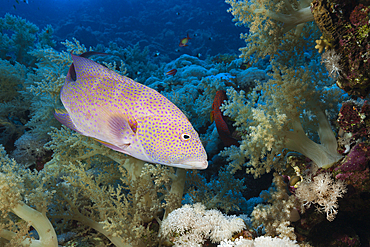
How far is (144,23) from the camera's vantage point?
30.9 meters

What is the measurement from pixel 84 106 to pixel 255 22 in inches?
101

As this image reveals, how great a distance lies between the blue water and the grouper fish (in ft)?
78.9

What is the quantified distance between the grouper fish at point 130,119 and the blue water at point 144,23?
78.9ft

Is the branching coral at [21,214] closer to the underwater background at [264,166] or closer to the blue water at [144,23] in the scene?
the underwater background at [264,166]

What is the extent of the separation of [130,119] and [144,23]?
34.4 m

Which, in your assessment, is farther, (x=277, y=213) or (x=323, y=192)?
(x=277, y=213)

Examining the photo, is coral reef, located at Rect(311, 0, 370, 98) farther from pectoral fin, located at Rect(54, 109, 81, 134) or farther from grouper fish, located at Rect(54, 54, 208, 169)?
pectoral fin, located at Rect(54, 109, 81, 134)

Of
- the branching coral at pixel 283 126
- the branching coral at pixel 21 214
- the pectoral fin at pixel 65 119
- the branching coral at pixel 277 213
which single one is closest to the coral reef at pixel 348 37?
the branching coral at pixel 283 126

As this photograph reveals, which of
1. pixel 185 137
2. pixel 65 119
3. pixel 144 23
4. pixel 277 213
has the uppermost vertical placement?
pixel 185 137

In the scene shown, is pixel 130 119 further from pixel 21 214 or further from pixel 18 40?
pixel 18 40

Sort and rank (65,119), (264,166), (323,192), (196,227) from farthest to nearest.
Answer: (264,166) → (196,227) → (323,192) → (65,119)

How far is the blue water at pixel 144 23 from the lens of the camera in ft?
85.1

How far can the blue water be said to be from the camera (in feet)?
85.1

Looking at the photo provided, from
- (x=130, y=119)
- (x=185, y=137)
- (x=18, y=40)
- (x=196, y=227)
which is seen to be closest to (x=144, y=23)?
(x=18, y=40)
